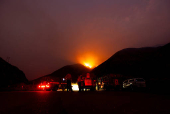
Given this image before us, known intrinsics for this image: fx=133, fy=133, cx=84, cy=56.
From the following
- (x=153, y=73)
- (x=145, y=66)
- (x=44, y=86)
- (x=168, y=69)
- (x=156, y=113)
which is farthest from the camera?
(x=145, y=66)

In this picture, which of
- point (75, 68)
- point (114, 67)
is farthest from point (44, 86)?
point (75, 68)

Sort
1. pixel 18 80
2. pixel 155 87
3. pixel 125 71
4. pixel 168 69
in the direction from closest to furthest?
1. pixel 155 87
2. pixel 168 69
3. pixel 125 71
4. pixel 18 80

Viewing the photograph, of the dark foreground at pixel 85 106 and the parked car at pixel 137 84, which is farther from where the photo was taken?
the parked car at pixel 137 84

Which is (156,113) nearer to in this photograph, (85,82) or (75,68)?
(85,82)

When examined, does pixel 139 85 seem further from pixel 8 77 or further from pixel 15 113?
pixel 8 77

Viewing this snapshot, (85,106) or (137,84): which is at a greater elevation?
(137,84)

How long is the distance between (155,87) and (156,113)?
1578 cm

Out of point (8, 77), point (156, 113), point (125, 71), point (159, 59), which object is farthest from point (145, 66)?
point (8, 77)

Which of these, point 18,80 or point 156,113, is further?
point 18,80

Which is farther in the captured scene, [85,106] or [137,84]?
[137,84]

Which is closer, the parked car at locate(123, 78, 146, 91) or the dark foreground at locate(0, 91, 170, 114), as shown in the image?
the dark foreground at locate(0, 91, 170, 114)

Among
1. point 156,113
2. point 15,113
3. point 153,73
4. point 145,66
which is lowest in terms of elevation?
point 156,113

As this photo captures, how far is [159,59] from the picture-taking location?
5253 cm

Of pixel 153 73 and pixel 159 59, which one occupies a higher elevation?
pixel 159 59
